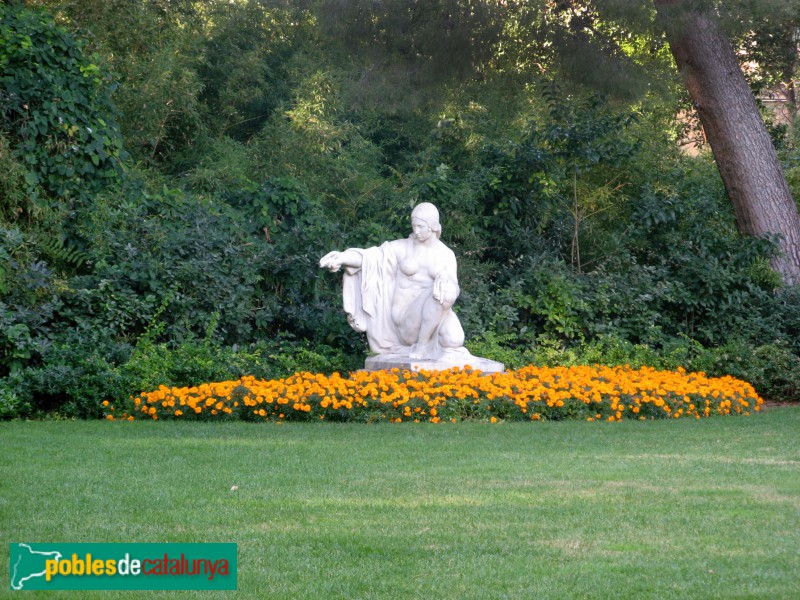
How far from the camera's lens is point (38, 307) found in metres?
10.7

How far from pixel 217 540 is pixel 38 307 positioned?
21.5ft

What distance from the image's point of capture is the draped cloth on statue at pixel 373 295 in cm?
1071

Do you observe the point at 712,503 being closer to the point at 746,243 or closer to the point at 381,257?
the point at 381,257

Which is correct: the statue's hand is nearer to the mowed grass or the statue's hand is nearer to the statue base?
the statue base

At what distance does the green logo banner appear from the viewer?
168 inches

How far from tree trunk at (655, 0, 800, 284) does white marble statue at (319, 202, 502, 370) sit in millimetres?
5235

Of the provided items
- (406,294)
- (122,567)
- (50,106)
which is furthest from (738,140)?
(122,567)

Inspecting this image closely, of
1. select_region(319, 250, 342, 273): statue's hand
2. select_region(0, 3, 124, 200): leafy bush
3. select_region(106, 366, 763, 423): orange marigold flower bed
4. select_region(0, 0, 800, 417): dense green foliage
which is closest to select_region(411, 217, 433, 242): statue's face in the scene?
select_region(319, 250, 342, 273): statue's hand

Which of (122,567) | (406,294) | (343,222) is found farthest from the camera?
(343,222)

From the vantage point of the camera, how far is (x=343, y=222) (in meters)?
14.9

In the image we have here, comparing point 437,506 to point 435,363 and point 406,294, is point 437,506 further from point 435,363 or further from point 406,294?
point 406,294

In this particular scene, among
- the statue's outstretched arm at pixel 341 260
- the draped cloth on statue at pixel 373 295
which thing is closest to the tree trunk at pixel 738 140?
the draped cloth on statue at pixel 373 295

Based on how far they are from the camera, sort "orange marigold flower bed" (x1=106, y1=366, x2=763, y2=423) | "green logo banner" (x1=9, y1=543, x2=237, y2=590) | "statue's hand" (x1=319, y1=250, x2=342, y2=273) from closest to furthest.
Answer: "green logo banner" (x1=9, y1=543, x2=237, y2=590) < "orange marigold flower bed" (x1=106, y1=366, x2=763, y2=423) < "statue's hand" (x1=319, y1=250, x2=342, y2=273)

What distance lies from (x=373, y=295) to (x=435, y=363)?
3.09 feet
